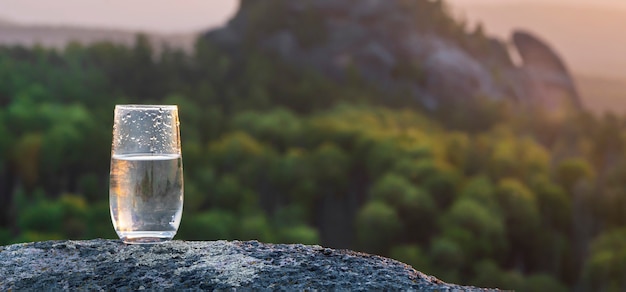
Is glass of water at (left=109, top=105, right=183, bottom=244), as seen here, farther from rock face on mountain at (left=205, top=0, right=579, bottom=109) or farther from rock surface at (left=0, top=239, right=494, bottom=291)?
rock face on mountain at (left=205, top=0, right=579, bottom=109)

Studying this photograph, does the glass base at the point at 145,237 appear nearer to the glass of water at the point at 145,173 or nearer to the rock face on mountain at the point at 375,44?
the glass of water at the point at 145,173

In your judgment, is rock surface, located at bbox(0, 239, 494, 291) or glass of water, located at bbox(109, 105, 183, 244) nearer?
rock surface, located at bbox(0, 239, 494, 291)

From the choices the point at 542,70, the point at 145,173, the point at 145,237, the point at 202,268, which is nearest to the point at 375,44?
the point at 542,70

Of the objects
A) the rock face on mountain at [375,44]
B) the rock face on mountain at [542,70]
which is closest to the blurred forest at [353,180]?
the rock face on mountain at [375,44]

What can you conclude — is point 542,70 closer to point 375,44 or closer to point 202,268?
point 375,44

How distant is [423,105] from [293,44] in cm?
2036

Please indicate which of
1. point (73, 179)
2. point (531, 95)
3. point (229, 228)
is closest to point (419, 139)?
point (229, 228)

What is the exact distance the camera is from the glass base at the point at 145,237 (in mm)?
3438

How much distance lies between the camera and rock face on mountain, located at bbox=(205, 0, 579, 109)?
110750 millimetres

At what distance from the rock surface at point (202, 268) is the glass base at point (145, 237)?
1.4 inches

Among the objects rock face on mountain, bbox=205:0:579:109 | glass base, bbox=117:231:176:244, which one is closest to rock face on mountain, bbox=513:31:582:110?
rock face on mountain, bbox=205:0:579:109

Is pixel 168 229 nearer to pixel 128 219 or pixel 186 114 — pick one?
pixel 128 219

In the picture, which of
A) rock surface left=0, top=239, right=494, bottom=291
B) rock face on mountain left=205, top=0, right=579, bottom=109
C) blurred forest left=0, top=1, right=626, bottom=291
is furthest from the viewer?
rock face on mountain left=205, top=0, right=579, bottom=109

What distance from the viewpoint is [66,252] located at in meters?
3.45
